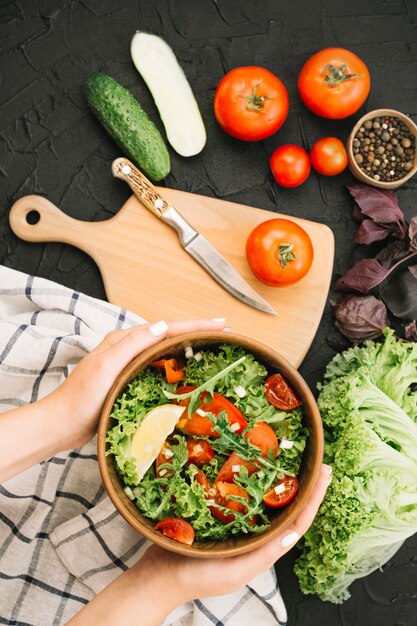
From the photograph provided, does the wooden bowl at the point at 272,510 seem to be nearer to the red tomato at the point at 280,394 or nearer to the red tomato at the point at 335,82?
the red tomato at the point at 280,394

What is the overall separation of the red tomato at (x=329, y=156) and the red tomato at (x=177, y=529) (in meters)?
1.36

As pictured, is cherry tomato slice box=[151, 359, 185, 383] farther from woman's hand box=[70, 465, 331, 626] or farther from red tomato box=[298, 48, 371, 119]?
red tomato box=[298, 48, 371, 119]

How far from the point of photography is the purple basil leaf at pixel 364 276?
2064mm

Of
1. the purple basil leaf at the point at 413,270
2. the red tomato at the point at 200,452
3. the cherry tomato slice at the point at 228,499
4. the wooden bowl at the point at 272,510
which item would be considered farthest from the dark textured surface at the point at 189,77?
the cherry tomato slice at the point at 228,499

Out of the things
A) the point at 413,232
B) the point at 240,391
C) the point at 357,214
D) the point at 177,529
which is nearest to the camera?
the point at 177,529

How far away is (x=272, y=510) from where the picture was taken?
4.90 ft

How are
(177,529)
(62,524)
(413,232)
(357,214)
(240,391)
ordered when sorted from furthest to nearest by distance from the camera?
(357,214), (413,232), (62,524), (240,391), (177,529)

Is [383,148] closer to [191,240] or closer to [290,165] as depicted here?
[290,165]

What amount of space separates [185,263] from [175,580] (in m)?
1.05

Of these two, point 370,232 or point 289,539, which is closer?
point 289,539

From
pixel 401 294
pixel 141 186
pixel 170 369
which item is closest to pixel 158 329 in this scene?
pixel 170 369

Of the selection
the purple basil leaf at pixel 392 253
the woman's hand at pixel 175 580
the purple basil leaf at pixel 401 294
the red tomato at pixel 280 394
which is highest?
the red tomato at pixel 280 394

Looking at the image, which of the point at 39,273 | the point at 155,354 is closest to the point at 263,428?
the point at 155,354

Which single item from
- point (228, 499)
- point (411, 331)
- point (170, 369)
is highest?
point (170, 369)
